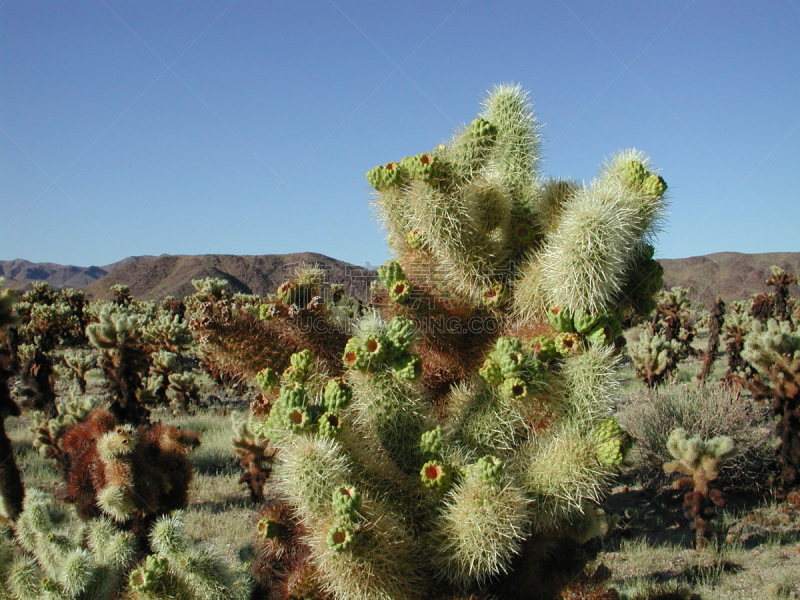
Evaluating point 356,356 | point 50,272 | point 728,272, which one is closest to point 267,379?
point 356,356

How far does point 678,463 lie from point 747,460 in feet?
7.39

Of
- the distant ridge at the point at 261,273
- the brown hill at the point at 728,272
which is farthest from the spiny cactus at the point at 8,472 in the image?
the brown hill at the point at 728,272

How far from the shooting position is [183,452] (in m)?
5.14

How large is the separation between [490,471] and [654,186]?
1.33 meters

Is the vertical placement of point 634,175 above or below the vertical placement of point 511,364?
above

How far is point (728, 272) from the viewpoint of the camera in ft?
199

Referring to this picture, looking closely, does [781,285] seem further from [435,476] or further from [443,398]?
[435,476]

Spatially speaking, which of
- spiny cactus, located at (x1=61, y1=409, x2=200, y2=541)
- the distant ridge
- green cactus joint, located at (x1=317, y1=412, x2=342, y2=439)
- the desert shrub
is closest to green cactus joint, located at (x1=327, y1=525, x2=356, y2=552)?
green cactus joint, located at (x1=317, y1=412, x2=342, y2=439)

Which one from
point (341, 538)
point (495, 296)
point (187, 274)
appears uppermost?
point (187, 274)

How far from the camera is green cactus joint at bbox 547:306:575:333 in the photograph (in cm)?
212

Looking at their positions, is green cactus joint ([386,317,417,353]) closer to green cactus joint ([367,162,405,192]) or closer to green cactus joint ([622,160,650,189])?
green cactus joint ([367,162,405,192])

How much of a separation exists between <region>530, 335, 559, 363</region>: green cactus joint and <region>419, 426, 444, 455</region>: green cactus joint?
490 mm

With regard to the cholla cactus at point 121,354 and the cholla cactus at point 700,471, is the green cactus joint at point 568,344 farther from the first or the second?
the cholla cactus at point 121,354

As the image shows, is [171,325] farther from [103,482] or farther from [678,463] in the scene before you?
[678,463]
